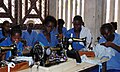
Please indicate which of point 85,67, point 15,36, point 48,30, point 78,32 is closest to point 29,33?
point 78,32

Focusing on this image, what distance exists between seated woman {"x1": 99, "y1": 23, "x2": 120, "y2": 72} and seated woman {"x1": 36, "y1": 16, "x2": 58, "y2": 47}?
2.52 ft

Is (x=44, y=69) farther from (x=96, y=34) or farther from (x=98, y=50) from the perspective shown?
(x=96, y=34)

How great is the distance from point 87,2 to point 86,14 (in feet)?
1.06

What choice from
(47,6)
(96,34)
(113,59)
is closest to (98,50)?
(113,59)

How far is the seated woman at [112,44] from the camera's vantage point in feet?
10.2

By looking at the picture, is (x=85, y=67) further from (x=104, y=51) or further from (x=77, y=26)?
(x=77, y=26)

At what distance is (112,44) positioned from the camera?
3.10 m

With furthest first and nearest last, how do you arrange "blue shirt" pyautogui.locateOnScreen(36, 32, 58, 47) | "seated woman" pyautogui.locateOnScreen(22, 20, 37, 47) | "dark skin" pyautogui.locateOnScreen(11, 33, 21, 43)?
"seated woman" pyautogui.locateOnScreen(22, 20, 37, 47) < "blue shirt" pyautogui.locateOnScreen(36, 32, 58, 47) < "dark skin" pyautogui.locateOnScreen(11, 33, 21, 43)

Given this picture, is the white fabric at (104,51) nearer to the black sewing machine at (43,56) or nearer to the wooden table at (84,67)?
the wooden table at (84,67)

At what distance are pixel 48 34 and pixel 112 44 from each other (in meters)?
1.00

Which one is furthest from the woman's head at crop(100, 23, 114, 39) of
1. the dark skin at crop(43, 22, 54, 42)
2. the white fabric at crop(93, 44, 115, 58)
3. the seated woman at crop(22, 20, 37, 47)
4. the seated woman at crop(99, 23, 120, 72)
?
the seated woman at crop(22, 20, 37, 47)

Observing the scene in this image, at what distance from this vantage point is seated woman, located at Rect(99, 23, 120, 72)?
3.11 m

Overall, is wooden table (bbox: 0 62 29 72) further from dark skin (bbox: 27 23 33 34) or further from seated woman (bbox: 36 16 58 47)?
dark skin (bbox: 27 23 33 34)

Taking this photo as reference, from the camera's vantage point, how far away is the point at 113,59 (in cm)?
317
